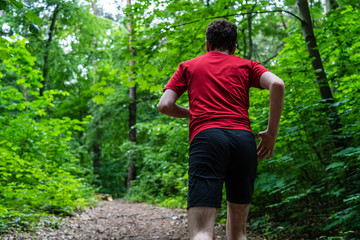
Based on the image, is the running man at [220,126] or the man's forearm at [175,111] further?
the man's forearm at [175,111]

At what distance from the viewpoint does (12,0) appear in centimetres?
238

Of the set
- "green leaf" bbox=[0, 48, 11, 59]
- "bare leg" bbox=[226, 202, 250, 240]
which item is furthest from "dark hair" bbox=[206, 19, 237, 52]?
"green leaf" bbox=[0, 48, 11, 59]

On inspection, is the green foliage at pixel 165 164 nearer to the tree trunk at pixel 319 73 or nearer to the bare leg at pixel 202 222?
the tree trunk at pixel 319 73

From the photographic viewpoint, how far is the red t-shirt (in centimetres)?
192

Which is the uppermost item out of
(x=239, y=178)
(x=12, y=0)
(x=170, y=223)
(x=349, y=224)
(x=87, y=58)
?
(x=87, y=58)

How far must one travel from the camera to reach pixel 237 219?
199 centimetres

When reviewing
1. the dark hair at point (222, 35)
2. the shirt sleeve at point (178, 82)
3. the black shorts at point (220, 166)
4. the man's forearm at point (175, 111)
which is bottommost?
the black shorts at point (220, 166)

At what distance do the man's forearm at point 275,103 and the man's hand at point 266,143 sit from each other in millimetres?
37

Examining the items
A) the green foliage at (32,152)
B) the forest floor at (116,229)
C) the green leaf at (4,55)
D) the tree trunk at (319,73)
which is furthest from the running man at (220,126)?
the green foliage at (32,152)

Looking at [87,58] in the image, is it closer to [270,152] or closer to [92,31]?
[92,31]

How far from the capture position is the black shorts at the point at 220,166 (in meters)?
1.75

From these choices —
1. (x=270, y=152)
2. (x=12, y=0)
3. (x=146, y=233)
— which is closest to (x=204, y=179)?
(x=270, y=152)

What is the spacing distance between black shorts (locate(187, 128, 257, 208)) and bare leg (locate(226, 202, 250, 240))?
0.05 m

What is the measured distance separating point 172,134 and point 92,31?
8.00 metres
